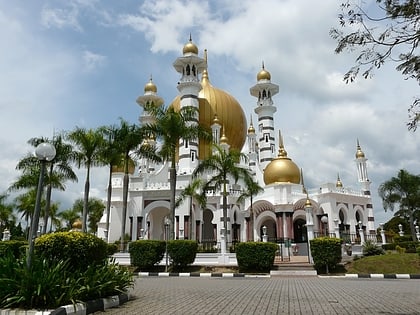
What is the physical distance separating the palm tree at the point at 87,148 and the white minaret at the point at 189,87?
13.3 metres

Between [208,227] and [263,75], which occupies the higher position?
[263,75]

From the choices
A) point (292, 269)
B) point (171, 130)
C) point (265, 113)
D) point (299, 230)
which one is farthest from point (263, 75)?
point (292, 269)

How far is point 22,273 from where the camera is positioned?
8.02 m

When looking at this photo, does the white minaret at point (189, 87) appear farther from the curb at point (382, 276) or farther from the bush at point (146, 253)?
the curb at point (382, 276)

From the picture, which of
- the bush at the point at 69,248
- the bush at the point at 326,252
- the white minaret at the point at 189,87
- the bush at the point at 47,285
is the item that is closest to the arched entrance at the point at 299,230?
the white minaret at the point at 189,87

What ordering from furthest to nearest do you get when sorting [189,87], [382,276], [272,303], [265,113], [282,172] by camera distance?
[265,113] → [189,87] → [282,172] → [382,276] → [272,303]

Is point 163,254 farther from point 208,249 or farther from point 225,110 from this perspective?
point 225,110

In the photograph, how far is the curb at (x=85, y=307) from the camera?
716 centimetres

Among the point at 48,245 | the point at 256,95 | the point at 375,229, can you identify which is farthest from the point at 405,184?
the point at 48,245

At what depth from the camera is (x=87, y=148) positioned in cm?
2623

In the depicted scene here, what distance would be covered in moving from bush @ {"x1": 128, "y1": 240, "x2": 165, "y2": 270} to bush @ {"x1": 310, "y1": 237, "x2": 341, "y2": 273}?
8.73 m

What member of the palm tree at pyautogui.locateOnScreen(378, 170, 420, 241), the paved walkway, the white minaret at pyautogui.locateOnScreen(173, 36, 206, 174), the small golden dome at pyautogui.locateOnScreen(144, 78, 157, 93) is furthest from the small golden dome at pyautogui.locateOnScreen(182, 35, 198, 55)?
the paved walkway

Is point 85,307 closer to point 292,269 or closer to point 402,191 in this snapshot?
point 292,269

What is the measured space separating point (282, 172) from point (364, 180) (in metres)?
10.3
